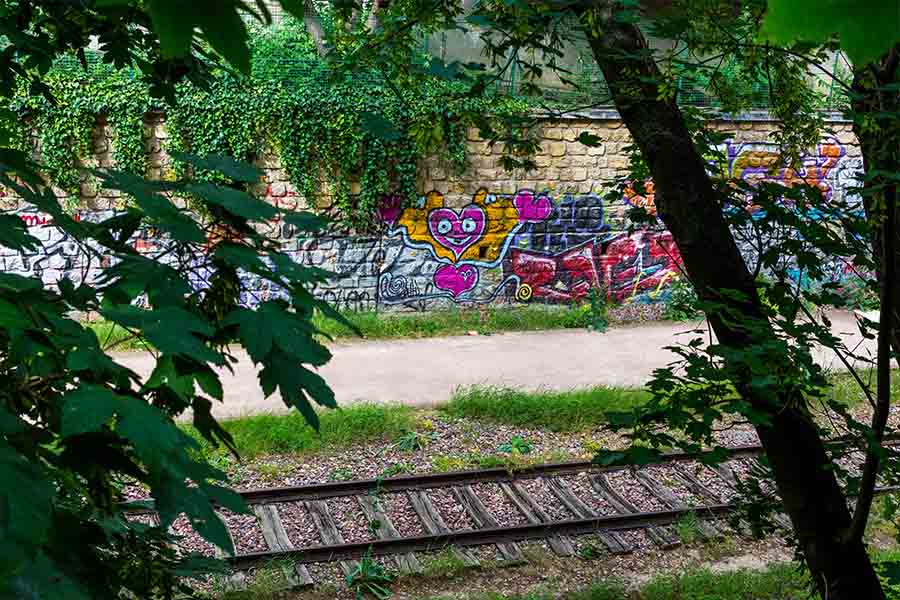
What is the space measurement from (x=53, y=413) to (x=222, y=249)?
53 cm

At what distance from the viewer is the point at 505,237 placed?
49.2 feet

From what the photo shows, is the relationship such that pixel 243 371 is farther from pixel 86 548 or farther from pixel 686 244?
pixel 86 548

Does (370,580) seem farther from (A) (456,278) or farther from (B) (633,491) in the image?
(A) (456,278)

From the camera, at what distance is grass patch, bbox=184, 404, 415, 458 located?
8852 mm

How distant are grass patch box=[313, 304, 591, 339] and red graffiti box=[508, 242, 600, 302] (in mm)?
294

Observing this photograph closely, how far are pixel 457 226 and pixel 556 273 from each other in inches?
76.3

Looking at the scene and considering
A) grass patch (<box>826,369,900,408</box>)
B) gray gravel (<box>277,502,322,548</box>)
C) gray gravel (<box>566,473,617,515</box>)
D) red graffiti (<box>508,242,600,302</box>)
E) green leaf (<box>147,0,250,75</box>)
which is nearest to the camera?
green leaf (<box>147,0,250,75</box>)

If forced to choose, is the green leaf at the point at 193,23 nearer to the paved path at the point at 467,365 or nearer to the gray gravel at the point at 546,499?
the gray gravel at the point at 546,499

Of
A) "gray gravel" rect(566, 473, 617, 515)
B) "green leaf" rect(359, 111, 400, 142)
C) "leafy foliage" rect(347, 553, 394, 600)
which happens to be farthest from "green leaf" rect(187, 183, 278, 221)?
"gray gravel" rect(566, 473, 617, 515)

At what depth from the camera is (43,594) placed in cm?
147

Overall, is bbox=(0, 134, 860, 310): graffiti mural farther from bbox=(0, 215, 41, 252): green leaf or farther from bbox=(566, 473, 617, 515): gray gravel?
bbox=(0, 215, 41, 252): green leaf

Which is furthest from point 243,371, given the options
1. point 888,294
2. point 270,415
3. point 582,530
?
point 888,294

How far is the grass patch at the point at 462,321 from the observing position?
13588mm

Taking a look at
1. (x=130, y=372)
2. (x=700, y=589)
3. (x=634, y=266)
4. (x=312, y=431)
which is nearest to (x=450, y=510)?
(x=312, y=431)
